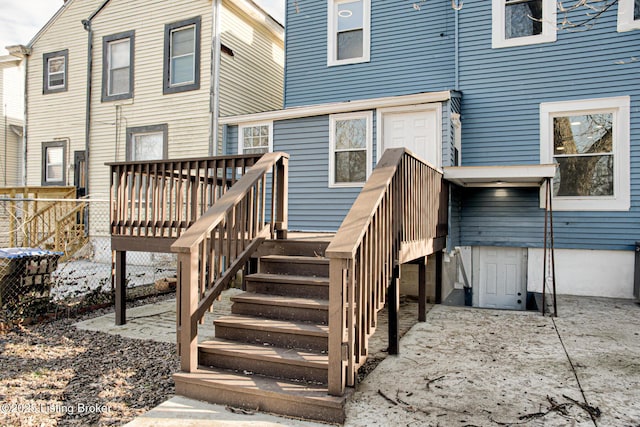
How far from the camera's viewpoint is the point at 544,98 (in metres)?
7.25

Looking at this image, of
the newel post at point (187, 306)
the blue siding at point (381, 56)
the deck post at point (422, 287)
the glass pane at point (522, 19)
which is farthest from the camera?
the blue siding at point (381, 56)

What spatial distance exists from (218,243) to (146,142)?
26.1ft

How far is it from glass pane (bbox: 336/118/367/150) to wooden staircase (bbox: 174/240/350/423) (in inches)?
153

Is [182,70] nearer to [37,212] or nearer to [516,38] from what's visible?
[37,212]

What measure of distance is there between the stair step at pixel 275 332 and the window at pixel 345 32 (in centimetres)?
677

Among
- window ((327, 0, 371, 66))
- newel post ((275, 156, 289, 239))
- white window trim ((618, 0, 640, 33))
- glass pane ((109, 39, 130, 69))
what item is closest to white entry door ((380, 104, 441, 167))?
window ((327, 0, 371, 66))

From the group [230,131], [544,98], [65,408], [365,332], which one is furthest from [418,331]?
[230,131]

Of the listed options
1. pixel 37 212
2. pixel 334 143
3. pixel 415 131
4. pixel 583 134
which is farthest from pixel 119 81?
pixel 583 134

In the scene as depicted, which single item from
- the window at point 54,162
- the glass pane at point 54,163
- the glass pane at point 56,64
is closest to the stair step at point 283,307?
the window at point 54,162

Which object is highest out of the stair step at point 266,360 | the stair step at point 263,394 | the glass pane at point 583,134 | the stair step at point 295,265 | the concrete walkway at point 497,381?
the glass pane at point 583,134

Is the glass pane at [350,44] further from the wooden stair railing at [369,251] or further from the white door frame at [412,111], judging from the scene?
the wooden stair railing at [369,251]

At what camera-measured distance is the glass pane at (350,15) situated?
8898 mm

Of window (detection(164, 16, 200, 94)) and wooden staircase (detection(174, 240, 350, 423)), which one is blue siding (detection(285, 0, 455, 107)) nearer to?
window (detection(164, 16, 200, 94))

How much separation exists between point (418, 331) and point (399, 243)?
155cm
